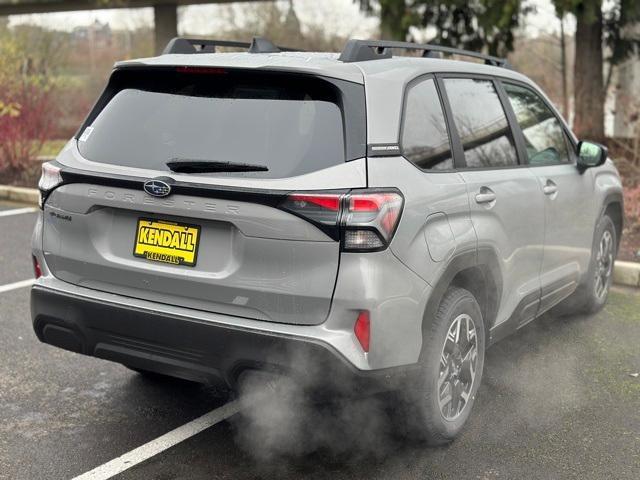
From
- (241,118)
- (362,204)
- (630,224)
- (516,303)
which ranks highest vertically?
(241,118)

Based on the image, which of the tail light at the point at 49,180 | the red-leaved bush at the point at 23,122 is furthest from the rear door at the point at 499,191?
the red-leaved bush at the point at 23,122

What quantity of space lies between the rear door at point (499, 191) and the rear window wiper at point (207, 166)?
111cm

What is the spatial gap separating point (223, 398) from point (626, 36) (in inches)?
445

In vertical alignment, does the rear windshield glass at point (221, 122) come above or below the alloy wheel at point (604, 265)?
above

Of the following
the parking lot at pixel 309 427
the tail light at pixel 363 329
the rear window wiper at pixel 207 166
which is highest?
the rear window wiper at pixel 207 166

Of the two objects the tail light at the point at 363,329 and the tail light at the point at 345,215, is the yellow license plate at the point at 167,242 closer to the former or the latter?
the tail light at the point at 345,215

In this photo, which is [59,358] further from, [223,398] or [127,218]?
[127,218]

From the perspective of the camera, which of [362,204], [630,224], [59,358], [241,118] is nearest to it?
[362,204]

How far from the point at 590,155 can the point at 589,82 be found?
8.66 m

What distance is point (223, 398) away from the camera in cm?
422

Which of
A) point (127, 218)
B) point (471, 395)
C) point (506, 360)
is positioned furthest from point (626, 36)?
point (127, 218)

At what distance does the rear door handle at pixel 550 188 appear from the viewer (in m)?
4.50

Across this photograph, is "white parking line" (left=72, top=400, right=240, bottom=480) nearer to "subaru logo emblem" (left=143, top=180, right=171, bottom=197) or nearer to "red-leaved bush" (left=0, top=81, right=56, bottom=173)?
"subaru logo emblem" (left=143, top=180, right=171, bottom=197)

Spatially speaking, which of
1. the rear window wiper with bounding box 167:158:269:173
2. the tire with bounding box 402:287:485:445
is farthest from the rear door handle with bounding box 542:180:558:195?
the rear window wiper with bounding box 167:158:269:173
